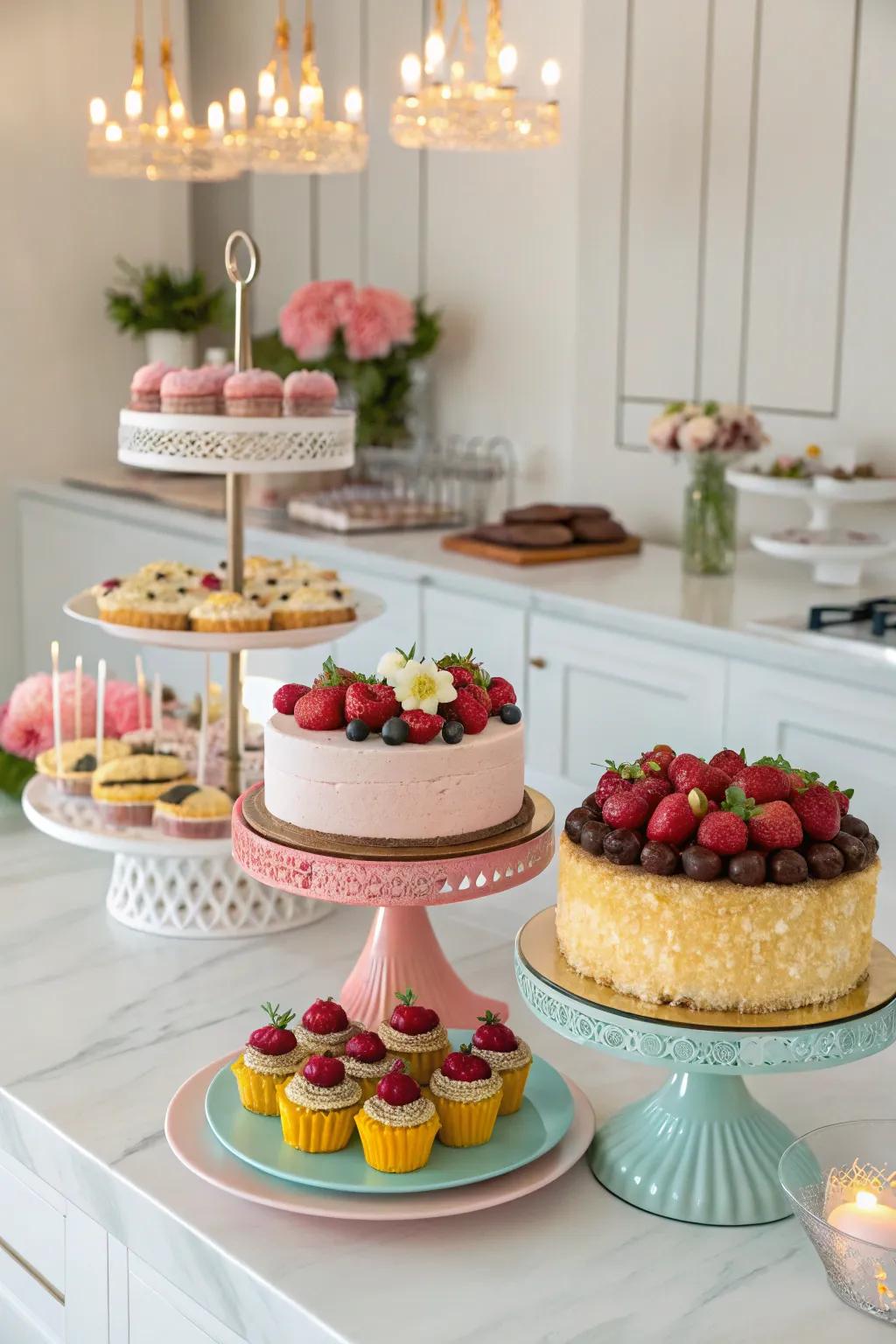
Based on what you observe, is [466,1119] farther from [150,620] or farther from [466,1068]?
[150,620]

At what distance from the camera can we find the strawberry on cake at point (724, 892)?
1040mm

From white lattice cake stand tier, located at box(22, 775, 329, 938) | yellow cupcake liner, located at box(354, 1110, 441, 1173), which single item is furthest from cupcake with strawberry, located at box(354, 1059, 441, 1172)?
white lattice cake stand tier, located at box(22, 775, 329, 938)

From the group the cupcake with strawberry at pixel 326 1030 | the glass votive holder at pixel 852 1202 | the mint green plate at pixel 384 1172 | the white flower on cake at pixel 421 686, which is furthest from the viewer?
the white flower on cake at pixel 421 686

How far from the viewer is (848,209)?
3.01 metres

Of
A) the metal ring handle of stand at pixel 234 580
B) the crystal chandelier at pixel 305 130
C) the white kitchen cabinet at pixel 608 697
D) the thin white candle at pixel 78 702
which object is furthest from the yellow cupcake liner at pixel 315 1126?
the crystal chandelier at pixel 305 130

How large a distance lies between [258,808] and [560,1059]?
34 cm

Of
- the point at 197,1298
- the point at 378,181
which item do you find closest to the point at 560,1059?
the point at 197,1298

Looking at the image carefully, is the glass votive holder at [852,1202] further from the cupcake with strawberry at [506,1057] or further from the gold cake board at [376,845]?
the gold cake board at [376,845]

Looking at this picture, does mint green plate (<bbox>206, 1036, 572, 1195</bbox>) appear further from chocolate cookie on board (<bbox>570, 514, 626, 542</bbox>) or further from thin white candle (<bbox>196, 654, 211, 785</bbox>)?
chocolate cookie on board (<bbox>570, 514, 626, 542</bbox>)

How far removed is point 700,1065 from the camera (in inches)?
40.4

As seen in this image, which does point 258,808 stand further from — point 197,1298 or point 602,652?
point 602,652

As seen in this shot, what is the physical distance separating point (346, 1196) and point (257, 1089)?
121mm

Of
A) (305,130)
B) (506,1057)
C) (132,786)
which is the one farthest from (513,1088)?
(305,130)

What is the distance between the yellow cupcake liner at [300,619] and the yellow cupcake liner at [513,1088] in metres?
0.71
